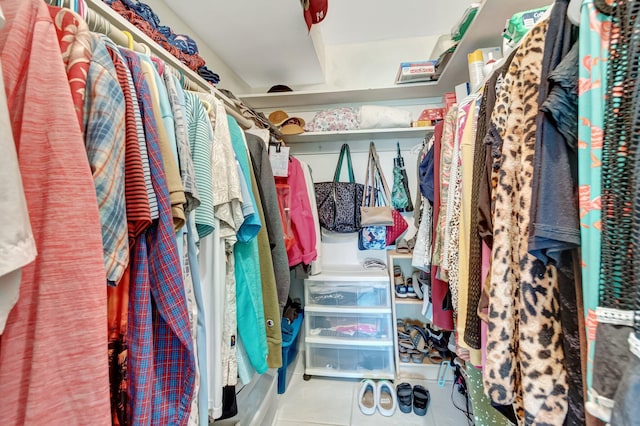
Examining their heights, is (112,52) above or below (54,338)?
above

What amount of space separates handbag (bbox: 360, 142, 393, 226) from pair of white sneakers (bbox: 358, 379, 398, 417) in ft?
3.21

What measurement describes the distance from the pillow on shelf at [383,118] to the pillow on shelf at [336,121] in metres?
0.08

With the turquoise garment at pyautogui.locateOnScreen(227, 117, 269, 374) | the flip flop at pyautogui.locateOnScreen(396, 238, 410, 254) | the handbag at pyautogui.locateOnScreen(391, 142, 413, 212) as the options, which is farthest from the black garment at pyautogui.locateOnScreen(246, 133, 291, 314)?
the handbag at pyautogui.locateOnScreen(391, 142, 413, 212)

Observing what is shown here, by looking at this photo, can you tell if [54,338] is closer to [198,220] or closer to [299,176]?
[198,220]

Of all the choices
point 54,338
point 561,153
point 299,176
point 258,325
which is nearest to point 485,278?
point 561,153

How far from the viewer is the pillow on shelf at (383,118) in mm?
1670

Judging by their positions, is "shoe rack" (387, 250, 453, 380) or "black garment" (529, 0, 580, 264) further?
"shoe rack" (387, 250, 453, 380)

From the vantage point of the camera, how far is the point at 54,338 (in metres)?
0.31

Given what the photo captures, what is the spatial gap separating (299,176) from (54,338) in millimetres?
1331

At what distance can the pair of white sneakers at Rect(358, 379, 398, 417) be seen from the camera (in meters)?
1.40

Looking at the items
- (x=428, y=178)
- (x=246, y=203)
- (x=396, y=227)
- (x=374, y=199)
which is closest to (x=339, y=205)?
(x=374, y=199)

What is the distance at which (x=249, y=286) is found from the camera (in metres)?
0.81

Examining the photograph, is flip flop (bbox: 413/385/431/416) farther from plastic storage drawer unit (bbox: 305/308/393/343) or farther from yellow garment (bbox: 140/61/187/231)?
yellow garment (bbox: 140/61/187/231)

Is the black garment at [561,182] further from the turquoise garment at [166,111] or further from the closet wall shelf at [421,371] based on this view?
the closet wall shelf at [421,371]
